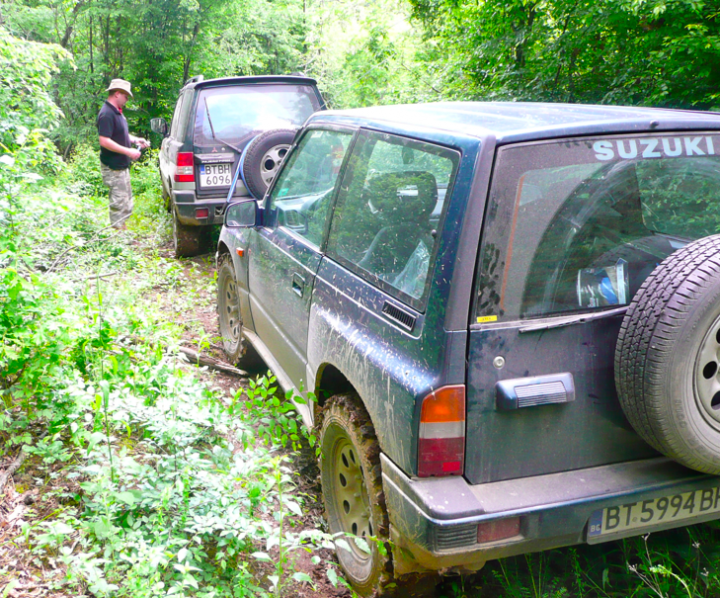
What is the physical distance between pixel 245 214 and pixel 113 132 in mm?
4519

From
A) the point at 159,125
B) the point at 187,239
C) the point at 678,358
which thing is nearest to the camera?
the point at 678,358

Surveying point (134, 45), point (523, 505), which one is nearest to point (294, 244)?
point (523, 505)

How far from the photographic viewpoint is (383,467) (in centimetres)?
236

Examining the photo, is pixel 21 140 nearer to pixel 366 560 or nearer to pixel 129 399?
pixel 129 399

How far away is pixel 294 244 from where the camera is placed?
3.52m

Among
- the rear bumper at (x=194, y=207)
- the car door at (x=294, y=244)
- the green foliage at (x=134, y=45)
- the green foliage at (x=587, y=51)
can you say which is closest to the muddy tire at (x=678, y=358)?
the car door at (x=294, y=244)

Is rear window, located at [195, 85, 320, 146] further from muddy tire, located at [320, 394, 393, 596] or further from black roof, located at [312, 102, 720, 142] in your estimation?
muddy tire, located at [320, 394, 393, 596]

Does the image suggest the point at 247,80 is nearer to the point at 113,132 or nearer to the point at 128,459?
the point at 113,132

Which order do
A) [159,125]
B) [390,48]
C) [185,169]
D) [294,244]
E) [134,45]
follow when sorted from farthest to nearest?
[134,45], [390,48], [159,125], [185,169], [294,244]

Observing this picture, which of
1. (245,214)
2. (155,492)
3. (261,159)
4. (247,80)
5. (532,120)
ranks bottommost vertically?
(155,492)

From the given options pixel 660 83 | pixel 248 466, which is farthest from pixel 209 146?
pixel 248 466

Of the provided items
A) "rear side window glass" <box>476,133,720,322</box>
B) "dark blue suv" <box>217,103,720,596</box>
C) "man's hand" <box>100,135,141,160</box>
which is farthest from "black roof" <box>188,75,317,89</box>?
"rear side window glass" <box>476,133,720,322</box>

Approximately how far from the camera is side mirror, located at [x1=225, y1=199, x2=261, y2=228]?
4.09m

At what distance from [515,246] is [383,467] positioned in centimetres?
92
